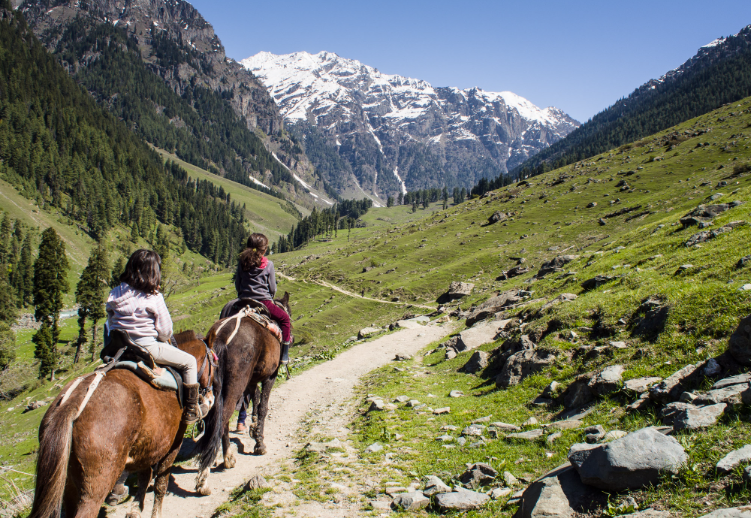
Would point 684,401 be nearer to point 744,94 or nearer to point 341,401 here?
point 341,401

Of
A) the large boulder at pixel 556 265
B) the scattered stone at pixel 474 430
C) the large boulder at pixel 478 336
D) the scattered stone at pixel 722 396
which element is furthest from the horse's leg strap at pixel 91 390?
the large boulder at pixel 556 265

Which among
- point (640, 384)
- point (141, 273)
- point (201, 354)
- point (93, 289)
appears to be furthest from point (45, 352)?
point (640, 384)

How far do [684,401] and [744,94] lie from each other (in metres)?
274

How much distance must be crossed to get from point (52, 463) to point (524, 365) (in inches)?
508

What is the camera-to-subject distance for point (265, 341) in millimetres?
11180

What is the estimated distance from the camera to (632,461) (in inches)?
204

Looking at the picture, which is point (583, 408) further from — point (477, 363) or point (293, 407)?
point (293, 407)

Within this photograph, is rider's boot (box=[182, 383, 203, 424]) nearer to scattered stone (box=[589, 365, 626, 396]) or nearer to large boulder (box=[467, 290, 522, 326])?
scattered stone (box=[589, 365, 626, 396])

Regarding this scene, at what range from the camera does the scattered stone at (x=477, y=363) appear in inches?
664

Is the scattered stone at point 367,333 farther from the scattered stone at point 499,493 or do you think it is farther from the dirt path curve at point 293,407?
the scattered stone at point 499,493

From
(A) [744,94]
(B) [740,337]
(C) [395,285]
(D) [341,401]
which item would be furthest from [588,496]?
(A) [744,94]

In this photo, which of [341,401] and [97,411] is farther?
[341,401]

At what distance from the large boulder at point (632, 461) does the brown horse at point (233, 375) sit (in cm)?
787

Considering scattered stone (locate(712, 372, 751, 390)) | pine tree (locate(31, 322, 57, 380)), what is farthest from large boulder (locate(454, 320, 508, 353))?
pine tree (locate(31, 322, 57, 380))
